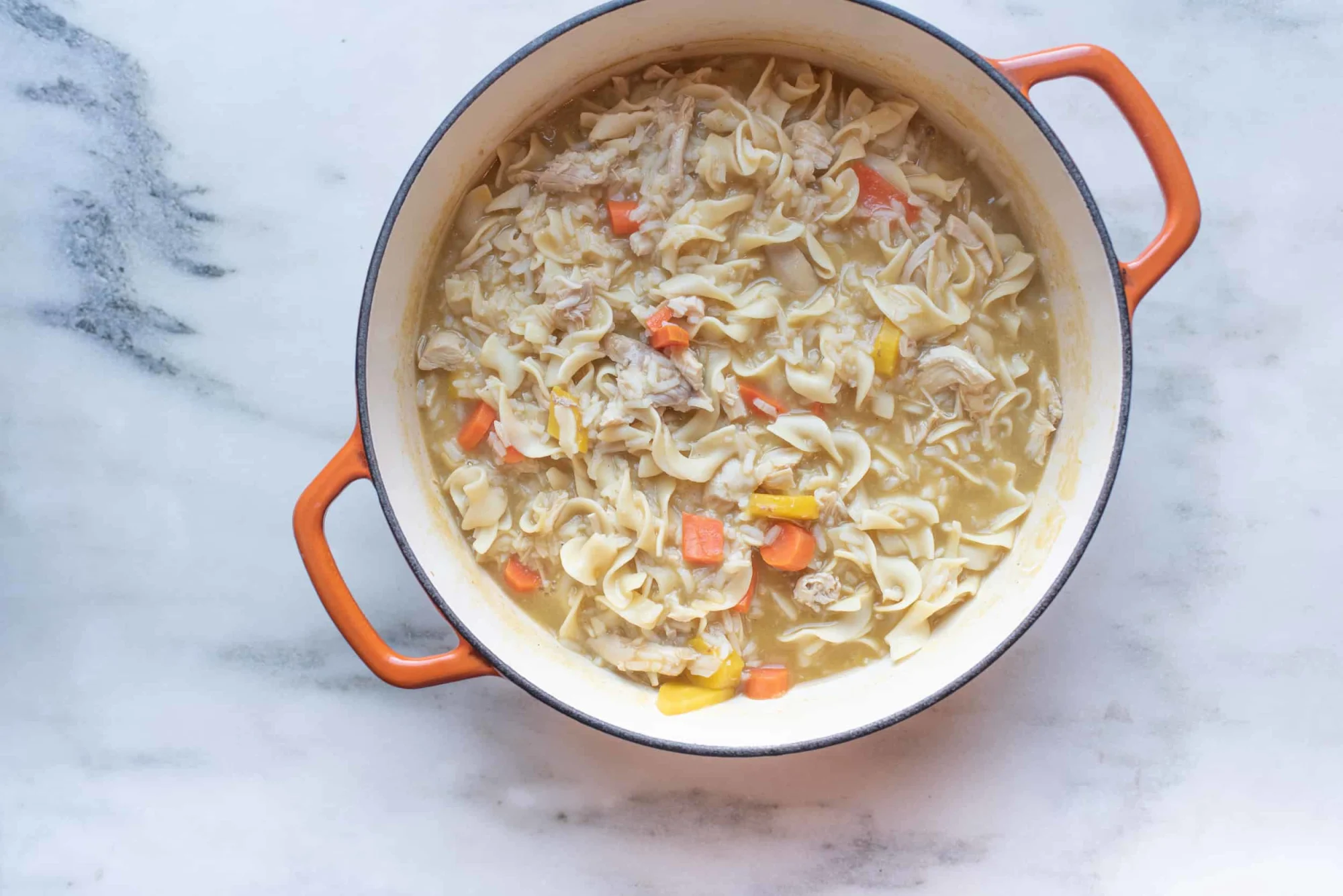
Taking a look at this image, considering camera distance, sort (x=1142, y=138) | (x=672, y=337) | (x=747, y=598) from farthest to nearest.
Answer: (x=747, y=598)
(x=672, y=337)
(x=1142, y=138)

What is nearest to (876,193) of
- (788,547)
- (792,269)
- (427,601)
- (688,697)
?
(792,269)

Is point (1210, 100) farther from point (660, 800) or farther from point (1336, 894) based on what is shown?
point (660, 800)

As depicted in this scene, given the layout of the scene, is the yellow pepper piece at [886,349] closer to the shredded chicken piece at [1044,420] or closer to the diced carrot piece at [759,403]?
the diced carrot piece at [759,403]

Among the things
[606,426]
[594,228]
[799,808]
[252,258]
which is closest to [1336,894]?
[799,808]

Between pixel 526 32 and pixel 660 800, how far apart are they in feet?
9.13

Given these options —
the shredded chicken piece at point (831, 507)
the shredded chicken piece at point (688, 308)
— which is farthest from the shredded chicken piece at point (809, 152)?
the shredded chicken piece at point (831, 507)

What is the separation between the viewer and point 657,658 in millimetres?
3484

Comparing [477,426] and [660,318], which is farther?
[477,426]

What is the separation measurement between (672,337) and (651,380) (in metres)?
0.16

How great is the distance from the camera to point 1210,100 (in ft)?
12.1

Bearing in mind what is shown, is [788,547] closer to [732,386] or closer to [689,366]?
[732,386]

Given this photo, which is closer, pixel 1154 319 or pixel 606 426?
pixel 606 426

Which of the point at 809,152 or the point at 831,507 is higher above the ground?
the point at 809,152

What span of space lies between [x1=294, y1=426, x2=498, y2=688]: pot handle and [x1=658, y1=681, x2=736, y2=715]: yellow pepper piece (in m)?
0.65
